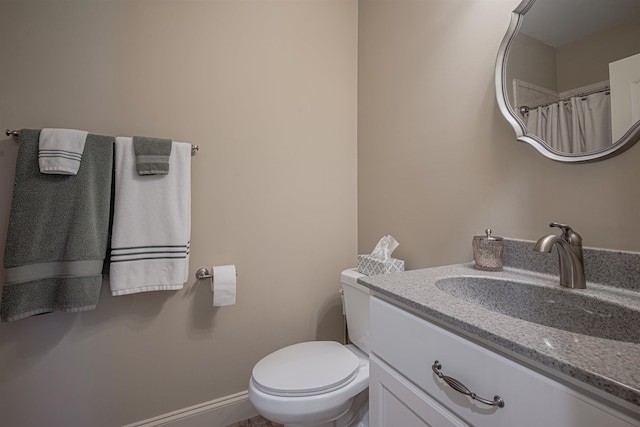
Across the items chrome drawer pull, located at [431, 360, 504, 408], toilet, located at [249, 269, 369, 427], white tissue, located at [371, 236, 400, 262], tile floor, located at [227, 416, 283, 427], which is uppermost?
white tissue, located at [371, 236, 400, 262]

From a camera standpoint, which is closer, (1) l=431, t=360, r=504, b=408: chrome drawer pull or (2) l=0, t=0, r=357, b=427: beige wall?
(1) l=431, t=360, r=504, b=408: chrome drawer pull

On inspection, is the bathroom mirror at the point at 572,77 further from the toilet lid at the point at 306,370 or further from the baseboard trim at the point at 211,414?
the baseboard trim at the point at 211,414

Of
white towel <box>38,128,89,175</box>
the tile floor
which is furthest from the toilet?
white towel <box>38,128,89,175</box>

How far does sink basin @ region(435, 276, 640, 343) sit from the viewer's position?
0.59 metres

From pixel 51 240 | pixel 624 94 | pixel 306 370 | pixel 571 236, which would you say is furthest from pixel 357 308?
pixel 51 240

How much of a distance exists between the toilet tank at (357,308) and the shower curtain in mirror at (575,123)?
0.85 metres

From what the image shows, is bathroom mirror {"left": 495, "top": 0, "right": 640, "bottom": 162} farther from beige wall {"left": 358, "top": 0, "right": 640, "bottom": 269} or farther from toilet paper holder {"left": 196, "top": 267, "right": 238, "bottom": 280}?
toilet paper holder {"left": 196, "top": 267, "right": 238, "bottom": 280}

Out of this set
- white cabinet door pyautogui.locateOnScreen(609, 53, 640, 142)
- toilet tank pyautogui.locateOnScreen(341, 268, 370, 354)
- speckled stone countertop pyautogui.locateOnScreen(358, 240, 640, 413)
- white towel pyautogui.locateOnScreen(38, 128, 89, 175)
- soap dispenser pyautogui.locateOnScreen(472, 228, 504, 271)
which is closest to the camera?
speckled stone countertop pyautogui.locateOnScreen(358, 240, 640, 413)

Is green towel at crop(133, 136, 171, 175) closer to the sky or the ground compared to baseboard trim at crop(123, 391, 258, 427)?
closer to the sky

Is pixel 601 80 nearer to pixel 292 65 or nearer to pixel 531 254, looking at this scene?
pixel 531 254

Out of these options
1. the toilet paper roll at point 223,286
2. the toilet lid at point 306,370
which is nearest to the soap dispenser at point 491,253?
the toilet lid at point 306,370

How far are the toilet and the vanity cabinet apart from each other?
10.8 inches

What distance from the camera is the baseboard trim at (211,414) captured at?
1.24 metres

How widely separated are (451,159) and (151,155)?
4.22 ft
